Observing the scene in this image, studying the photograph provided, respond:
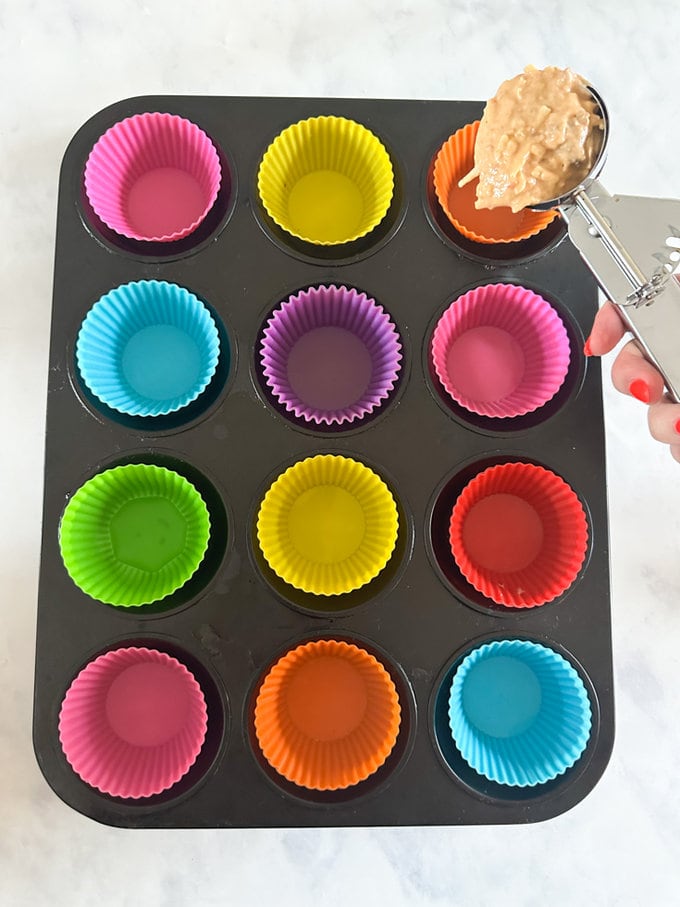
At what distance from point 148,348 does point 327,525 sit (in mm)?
433

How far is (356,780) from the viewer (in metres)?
1.04

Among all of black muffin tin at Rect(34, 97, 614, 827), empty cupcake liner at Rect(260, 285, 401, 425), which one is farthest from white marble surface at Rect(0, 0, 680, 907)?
empty cupcake liner at Rect(260, 285, 401, 425)

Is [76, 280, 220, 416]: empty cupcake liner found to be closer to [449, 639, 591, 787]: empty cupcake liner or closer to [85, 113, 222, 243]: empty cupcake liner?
[85, 113, 222, 243]: empty cupcake liner

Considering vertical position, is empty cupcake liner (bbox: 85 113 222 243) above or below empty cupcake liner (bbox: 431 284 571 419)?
above

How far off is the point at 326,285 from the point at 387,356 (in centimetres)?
15

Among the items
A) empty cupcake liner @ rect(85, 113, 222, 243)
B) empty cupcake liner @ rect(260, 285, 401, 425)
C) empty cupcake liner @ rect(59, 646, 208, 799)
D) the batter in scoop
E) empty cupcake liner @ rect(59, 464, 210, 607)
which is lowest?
empty cupcake liner @ rect(59, 646, 208, 799)

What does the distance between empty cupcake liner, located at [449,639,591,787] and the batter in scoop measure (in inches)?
26.3

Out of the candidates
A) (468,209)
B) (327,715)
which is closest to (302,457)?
(327,715)

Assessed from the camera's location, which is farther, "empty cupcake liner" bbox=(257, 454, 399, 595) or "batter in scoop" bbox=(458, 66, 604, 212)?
"empty cupcake liner" bbox=(257, 454, 399, 595)

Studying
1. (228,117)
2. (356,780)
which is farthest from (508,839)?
(228,117)

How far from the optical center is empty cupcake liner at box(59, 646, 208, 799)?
1.07 m


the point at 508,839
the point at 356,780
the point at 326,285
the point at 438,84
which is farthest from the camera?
the point at 438,84

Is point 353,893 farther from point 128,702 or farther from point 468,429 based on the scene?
point 468,429

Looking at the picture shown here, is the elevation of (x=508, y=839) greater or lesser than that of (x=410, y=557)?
lesser
